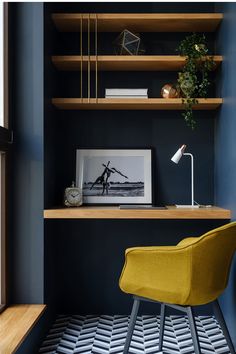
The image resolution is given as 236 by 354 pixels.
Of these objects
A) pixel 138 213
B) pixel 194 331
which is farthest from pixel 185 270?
pixel 138 213

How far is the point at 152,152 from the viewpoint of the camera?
2.97 meters

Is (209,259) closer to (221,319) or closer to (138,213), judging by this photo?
(221,319)

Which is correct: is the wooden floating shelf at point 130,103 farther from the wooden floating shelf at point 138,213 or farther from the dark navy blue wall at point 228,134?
the wooden floating shelf at point 138,213

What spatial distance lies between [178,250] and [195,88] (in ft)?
4.03

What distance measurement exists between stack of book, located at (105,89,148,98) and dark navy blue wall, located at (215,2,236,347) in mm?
537

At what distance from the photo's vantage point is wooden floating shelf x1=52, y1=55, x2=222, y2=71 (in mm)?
2664

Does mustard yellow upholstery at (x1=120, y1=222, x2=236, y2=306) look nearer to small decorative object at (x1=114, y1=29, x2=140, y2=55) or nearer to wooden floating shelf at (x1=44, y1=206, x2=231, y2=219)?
wooden floating shelf at (x1=44, y1=206, x2=231, y2=219)

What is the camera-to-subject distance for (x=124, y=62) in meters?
2.71

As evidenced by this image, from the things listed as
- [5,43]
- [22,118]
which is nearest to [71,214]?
[22,118]

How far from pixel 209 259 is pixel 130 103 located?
1204 mm

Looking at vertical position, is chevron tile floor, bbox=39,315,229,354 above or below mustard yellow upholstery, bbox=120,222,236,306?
→ below

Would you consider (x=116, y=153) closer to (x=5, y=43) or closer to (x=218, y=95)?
(x=218, y=95)

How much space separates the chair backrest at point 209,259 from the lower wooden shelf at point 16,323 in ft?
2.69

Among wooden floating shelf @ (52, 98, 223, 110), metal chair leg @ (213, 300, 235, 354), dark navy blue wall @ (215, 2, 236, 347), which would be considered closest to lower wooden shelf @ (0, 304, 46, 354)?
metal chair leg @ (213, 300, 235, 354)
